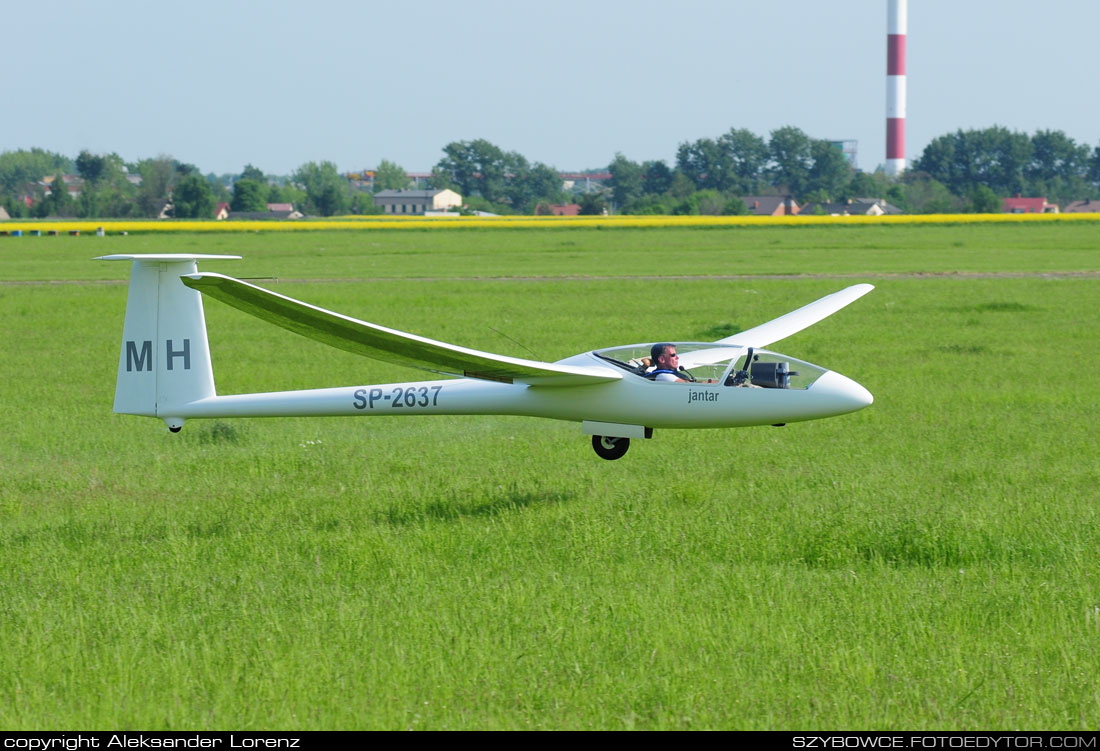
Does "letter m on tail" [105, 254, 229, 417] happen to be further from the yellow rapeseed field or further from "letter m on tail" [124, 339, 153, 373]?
the yellow rapeseed field

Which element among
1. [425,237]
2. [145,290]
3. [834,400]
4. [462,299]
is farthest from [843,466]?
[425,237]

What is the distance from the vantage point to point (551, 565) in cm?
1052

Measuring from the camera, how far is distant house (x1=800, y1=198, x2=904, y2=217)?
178000 millimetres

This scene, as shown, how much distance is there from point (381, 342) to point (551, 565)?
2.64m

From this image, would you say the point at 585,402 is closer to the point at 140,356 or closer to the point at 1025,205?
the point at 140,356

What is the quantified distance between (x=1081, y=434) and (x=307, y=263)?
159 feet

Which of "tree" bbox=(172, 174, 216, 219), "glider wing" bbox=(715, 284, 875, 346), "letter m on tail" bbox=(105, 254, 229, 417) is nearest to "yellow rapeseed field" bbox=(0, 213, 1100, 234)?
"tree" bbox=(172, 174, 216, 219)

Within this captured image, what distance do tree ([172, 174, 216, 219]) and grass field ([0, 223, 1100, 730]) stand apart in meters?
143

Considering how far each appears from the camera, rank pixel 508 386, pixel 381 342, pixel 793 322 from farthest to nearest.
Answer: pixel 793 322
pixel 508 386
pixel 381 342

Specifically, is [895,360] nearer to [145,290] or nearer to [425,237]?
[145,290]

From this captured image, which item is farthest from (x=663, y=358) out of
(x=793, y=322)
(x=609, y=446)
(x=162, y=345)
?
(x=162, y=345)

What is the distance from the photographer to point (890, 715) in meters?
7.41

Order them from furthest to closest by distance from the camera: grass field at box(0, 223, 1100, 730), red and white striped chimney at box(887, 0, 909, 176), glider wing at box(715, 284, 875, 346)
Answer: red and white striped chimney at box(887, 0, 909, 176), glider wing at box(715, 284, 875, 346), grass field at box(0, 223, 1100, 730)

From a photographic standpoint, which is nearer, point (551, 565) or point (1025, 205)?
point (551, 565)
